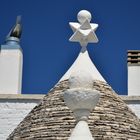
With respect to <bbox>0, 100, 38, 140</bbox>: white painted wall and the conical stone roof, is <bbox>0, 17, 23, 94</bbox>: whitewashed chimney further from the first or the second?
the conical stone roof

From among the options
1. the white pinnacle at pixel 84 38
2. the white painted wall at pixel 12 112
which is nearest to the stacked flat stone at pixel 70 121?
the white pinnacle at pixel 84 38

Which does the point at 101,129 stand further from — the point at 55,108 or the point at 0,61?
the point at 0,61

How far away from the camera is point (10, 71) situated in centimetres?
1772

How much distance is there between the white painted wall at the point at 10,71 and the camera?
17.5m

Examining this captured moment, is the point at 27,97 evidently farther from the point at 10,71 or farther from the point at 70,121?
the point at 70,121

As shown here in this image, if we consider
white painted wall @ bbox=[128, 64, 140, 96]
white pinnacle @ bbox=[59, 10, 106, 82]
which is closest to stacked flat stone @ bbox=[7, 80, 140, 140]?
white pinnacle @ bbox=[59, 10, 106, 82]

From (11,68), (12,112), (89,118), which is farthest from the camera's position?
(11,68)

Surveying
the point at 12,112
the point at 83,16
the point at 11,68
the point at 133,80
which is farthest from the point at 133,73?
the point at 83,16

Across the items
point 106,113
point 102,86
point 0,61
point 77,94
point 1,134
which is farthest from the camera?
point 0,61

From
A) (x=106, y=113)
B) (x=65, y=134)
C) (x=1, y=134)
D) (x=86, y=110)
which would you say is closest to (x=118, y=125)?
(x=106, y=113)

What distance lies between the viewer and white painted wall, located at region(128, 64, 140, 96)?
17.3m

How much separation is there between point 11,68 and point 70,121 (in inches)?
287

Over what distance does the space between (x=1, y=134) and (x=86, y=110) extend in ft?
29.2

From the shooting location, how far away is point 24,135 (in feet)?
36.0
